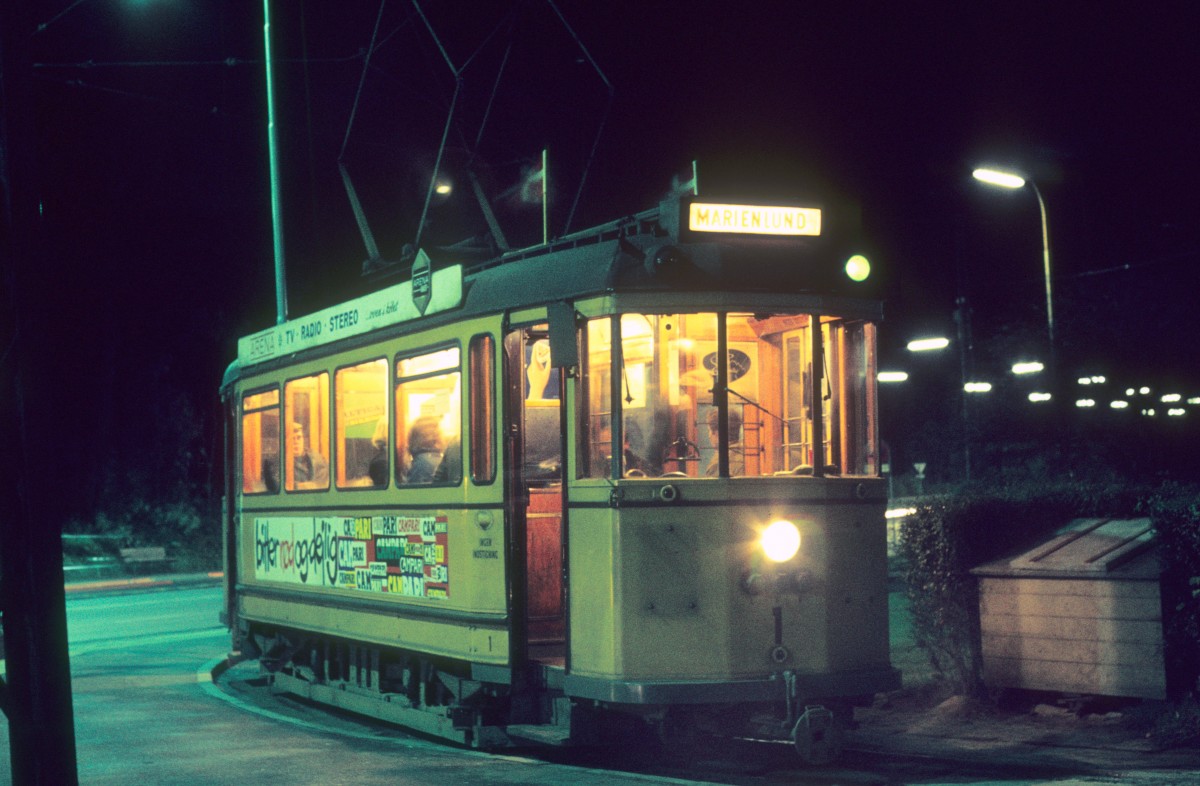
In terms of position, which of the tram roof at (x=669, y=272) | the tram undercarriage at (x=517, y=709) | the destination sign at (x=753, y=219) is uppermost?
the destination sign at (x=753, y=219)

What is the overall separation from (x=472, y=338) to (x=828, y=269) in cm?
240

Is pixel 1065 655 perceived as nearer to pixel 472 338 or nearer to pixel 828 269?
pixel 828 269

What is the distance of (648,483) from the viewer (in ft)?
29.2

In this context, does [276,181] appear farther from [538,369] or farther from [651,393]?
[651,393]

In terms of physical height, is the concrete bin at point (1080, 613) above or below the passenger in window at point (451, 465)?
below

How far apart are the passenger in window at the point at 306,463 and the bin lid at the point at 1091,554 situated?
5.29 meters

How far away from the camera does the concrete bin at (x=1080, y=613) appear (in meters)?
9.72

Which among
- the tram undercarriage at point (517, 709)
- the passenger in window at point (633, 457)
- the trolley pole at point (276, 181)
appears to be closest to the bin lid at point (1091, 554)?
the tram undercarriage at point (517, 709)

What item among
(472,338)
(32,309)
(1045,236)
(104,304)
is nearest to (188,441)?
(104,304)

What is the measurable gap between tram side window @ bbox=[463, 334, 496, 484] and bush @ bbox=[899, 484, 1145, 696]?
138 inches

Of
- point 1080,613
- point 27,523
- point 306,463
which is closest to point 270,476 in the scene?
point 306,463

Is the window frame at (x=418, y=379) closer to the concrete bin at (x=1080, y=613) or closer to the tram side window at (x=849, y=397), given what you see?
the tram side window at (x=849, y=397)

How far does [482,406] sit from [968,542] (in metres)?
3.81

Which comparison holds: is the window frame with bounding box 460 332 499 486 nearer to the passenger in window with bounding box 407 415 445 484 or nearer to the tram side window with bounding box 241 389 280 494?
the passenger in window with bounding box 407 415 445 484
